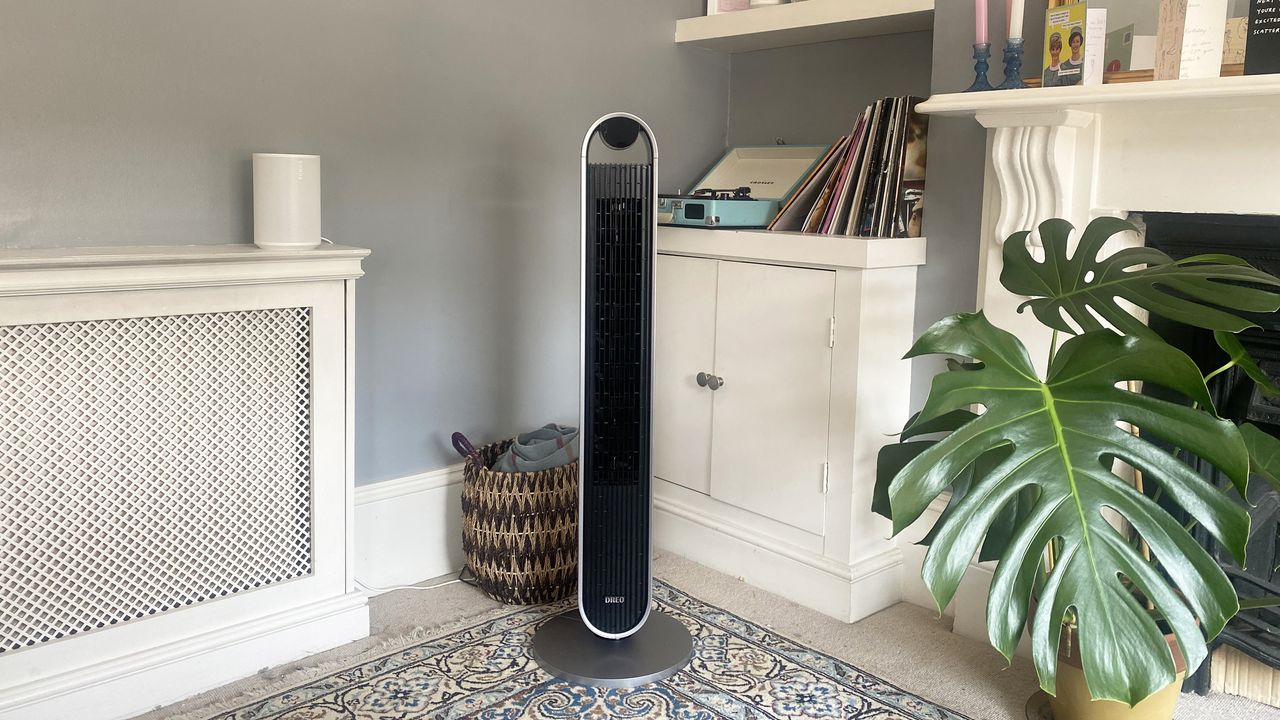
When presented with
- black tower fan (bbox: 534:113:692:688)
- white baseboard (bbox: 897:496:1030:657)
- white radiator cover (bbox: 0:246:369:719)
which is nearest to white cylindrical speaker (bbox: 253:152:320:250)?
white radiator cover (bbox: 0:246:369:719)

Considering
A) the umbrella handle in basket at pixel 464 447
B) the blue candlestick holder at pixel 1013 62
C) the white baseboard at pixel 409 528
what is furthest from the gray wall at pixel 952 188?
the white baseboard at pixel 409 528

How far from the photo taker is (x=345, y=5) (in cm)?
229

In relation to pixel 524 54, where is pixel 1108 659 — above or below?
below

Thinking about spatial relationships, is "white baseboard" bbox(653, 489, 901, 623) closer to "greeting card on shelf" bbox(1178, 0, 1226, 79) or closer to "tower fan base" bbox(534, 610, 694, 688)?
"tower fan base" bbox(534, 610, 694, 688)

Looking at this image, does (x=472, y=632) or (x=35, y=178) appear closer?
(x=35, y=178)

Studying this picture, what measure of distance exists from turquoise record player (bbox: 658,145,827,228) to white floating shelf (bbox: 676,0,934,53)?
0.29 m

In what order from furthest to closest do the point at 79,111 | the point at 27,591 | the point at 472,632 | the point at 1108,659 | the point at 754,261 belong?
the point at 754,261, the point at 472,632, the point at 79,111, the point at 27,591, the point at 1108,659

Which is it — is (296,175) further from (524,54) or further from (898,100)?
(898,100)

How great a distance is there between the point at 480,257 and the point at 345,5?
664 millimetres

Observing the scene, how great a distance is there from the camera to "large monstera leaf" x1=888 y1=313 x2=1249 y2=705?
1471mm

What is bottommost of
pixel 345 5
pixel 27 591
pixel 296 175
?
pixel 27 591

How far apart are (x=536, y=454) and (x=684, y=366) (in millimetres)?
502

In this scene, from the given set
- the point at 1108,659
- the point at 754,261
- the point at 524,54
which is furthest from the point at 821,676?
the point at 524,54

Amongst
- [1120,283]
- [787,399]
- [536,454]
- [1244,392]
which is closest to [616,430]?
[536,454]
